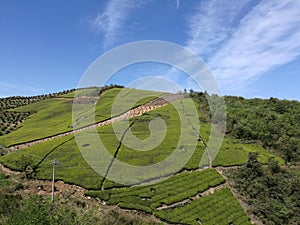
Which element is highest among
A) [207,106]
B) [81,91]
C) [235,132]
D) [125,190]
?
[81,91]

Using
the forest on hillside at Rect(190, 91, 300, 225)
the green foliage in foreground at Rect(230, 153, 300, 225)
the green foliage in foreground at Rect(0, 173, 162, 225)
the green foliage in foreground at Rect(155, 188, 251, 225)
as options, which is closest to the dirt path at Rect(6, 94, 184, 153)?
the forest on hillside at Rect(190, 91, 300, 225)

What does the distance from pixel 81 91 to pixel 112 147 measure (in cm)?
5262

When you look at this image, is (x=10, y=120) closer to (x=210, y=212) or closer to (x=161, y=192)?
(x=161, y=192)

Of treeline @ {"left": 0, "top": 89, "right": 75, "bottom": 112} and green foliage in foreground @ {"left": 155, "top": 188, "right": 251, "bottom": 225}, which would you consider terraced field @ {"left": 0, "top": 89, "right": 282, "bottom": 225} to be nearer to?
green foliage in foreground @ {"left": 155, "top": 188, "right": 251, "bottom": 225}

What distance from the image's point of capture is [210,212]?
124ft

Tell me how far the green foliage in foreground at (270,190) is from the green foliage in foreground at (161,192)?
365 centimetres

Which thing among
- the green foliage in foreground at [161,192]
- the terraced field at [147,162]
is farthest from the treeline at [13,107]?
the green foliage in foreground at [161,192]

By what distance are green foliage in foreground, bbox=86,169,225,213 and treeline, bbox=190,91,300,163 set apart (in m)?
19.7

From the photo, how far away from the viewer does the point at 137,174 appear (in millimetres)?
42812

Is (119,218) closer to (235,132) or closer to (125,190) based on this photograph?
(125,190)

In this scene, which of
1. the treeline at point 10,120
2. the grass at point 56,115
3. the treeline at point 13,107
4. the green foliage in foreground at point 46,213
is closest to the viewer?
the green foliage in foreground at point 46,213

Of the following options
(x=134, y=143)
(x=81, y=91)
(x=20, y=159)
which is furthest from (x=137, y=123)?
(x=81, y=91)

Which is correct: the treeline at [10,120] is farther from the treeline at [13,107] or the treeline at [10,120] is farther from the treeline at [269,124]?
the treeline at [269,124]

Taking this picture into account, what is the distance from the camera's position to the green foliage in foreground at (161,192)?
37.1 metres
